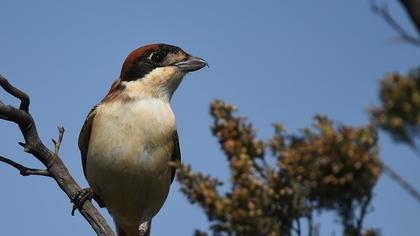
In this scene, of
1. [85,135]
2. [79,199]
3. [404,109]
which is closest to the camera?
[404,109]

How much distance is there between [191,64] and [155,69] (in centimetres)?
40

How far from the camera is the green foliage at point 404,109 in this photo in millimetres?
2398

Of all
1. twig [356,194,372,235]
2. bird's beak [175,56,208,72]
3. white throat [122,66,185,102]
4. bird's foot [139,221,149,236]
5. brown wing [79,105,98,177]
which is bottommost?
twig [356,194,372,235]

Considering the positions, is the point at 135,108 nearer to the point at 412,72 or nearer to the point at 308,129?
the point at 308,129

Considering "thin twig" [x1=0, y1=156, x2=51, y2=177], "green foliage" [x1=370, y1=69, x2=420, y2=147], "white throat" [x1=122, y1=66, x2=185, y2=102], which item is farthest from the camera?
"white throat" [x1=122, y1=66, x2=185, y2=102]

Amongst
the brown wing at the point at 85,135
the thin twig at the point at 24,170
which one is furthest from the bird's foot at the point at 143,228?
the thin twig at the point at 24,170

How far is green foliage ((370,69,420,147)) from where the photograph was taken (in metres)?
2.40

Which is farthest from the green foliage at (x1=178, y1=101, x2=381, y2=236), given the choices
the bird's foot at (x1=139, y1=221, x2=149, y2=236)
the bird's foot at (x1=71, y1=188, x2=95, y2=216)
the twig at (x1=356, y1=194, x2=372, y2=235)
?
the bird's foot at (x1=139, y1=221, x2=149, y2=236)

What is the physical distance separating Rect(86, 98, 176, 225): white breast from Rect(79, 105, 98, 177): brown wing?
0.43 feet

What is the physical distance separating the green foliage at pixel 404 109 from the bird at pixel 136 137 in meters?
4.00

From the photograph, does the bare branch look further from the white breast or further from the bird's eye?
the bird's eye

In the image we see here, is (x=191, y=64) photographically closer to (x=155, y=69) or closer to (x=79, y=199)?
(x=155, y=69)

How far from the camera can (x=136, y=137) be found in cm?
621

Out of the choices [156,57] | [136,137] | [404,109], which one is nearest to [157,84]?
[156,57]
